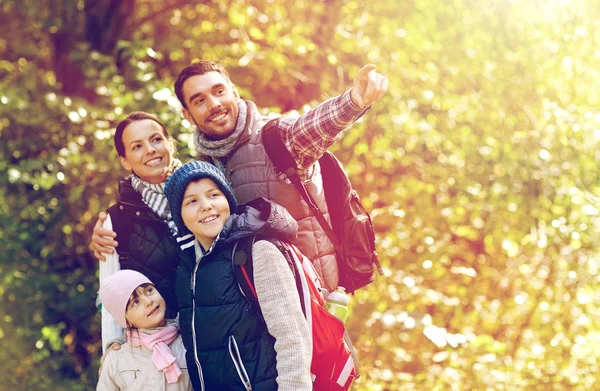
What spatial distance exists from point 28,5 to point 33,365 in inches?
125

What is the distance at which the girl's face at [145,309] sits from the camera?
2721mm

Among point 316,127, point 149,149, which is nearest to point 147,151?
point 149,149

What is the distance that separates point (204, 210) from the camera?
2.51 metres

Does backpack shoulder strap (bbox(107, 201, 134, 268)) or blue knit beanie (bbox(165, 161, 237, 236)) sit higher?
blue knit beanie (bbox(165, 161, 237, 236))

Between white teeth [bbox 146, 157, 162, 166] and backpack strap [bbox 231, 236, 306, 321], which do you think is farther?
white teeth [bbox 146, 157, 162, 166]

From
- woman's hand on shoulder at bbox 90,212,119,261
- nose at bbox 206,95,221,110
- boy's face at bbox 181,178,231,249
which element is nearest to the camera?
boy's face at bbox 181,178,231,249

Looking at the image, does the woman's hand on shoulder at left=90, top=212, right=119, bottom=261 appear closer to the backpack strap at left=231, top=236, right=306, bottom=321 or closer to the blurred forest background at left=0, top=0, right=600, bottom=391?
the backpack strap at left=231, top=236, right=306, bottom=321

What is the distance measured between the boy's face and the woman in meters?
0.41

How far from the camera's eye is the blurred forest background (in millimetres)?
4906

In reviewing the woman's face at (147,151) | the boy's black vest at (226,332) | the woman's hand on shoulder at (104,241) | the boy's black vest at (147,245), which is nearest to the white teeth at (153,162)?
the woman's face at (147,151)

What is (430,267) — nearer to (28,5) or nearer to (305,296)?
(305,296)

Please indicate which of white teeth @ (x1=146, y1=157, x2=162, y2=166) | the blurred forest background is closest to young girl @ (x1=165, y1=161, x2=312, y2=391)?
white teeth @ (x1=146, y1=157, x2=162, y2=166)

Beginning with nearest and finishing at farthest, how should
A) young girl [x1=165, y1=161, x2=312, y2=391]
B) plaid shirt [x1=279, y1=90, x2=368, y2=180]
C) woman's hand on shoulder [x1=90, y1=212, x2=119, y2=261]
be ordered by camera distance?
young girl [x1=165, y1=161, x2=312, y2=391] < plaid shirt [x1=279, y1=90, x2=368, y2=180] < woman's hand on shoulder [x1=90, y1=212, x2=119, y2=261]

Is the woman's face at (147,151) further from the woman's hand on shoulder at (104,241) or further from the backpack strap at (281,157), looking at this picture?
the backpack strap at (281,157)
